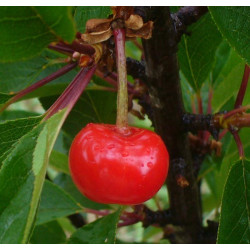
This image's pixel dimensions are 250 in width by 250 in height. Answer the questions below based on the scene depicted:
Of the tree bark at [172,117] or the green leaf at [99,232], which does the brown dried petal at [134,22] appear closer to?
the tree bark at [172,117]

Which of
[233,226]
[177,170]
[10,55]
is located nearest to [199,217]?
[177,170]

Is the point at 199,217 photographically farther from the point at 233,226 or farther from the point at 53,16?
the point at 53,16

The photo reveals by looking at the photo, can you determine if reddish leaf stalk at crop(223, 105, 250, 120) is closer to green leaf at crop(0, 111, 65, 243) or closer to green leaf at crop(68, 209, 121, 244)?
green leaf at crop(68, 209, 121, 244)

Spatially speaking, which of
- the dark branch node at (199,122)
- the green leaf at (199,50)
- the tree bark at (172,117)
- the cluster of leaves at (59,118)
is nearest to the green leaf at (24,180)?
the cluster of leaves at (59,118)

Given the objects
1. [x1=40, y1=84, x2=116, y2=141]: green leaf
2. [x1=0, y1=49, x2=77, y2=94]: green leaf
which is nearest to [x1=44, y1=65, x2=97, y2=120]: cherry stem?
[x1=0, y1=49, x2=77, y2=94]: green leaf

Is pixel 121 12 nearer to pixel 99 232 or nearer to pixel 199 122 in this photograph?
pixel 199 122
